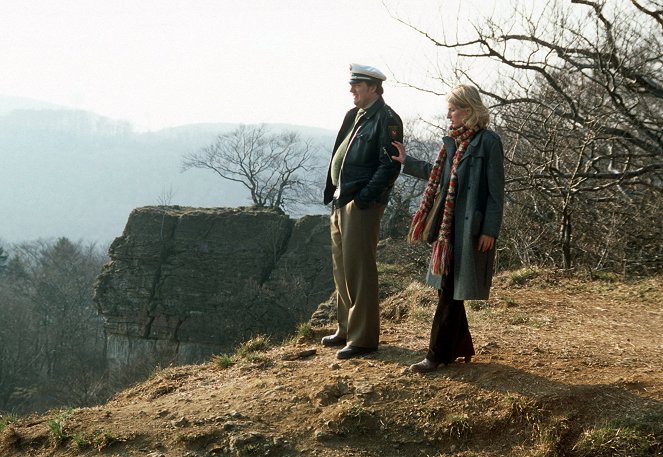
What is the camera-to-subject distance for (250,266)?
3816 centimetres

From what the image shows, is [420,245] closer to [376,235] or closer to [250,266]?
[376,235]

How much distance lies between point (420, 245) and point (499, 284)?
6.98 meters

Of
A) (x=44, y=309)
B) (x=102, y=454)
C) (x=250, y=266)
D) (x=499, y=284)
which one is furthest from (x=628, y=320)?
(x=44, y=309)

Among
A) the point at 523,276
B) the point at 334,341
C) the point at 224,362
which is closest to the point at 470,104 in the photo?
the point at 334,341

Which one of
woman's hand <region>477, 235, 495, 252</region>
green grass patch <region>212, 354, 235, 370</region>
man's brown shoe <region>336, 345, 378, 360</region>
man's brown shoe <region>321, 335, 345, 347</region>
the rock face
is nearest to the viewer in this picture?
woman's hand <region>477, 235, 495, 252</region>

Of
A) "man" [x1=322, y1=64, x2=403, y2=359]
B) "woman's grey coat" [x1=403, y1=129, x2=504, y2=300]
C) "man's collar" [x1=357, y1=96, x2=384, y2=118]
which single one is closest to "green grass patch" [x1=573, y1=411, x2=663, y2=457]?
"woman's grey coat" [x1=403, y1=129, x2=504, y2=300]

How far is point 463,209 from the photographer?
450 cm

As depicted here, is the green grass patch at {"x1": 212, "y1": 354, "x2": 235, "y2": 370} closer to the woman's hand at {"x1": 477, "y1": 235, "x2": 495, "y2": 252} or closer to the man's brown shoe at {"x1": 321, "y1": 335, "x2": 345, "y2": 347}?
the man's brown shoe at {"x1": 321, "y1": 335, "x2": 345, "y2": 347}

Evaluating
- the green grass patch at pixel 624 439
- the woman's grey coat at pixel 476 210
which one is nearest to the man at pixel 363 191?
the woman's grey coat at pixel 476 210

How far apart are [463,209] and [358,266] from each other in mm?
983

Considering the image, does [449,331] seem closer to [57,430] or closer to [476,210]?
[476,210]

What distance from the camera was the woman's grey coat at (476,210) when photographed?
173 inches

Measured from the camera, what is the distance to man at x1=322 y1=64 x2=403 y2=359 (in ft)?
16.4

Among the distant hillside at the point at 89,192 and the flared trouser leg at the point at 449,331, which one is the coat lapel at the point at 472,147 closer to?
the flared trouser leg at the point at 449,331
